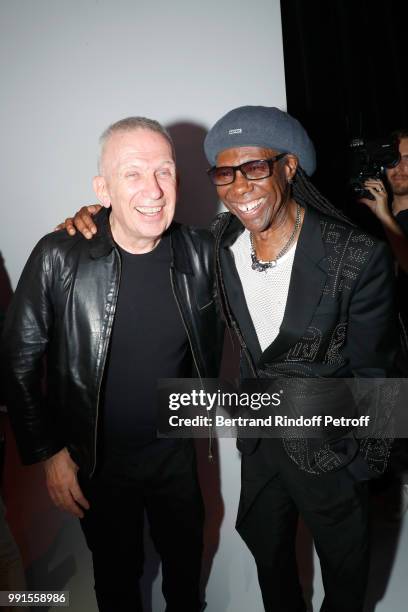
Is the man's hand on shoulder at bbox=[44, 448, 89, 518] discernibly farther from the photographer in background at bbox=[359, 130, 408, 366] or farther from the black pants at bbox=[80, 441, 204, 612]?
the photographer in background at bbox=[359, 130, 408, 366]

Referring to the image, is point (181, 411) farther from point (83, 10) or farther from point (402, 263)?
point (83, 10)

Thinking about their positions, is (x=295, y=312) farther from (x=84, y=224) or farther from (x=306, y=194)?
(x=84, y=224)

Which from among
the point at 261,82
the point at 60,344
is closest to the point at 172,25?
the point at 261,82

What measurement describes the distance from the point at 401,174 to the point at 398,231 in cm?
47

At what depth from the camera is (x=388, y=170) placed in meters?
2.74

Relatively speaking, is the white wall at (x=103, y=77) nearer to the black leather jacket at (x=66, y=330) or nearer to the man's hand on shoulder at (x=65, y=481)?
→ the black leather jacket at (x=66, y=330)

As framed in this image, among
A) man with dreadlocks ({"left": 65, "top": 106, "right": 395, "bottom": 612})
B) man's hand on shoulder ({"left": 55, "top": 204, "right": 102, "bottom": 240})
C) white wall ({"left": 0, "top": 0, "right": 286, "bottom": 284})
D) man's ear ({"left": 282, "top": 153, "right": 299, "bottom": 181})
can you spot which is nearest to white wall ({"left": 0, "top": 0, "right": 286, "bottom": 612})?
white wall ({"left": 0, "top": 0, "right": 286, "bottom": 284})

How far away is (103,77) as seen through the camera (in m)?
2.02

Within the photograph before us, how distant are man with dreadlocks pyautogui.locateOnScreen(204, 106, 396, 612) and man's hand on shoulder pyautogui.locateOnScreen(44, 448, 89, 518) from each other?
70cm

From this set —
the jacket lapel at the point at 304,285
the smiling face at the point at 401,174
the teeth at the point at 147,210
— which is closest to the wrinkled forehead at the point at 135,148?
the teeth at the point at 147,210

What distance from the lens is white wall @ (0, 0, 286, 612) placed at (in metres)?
1.98

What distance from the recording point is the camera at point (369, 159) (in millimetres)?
2490

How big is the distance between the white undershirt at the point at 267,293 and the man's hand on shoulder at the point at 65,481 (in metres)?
0.94

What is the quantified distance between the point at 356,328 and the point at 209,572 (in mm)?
1866
